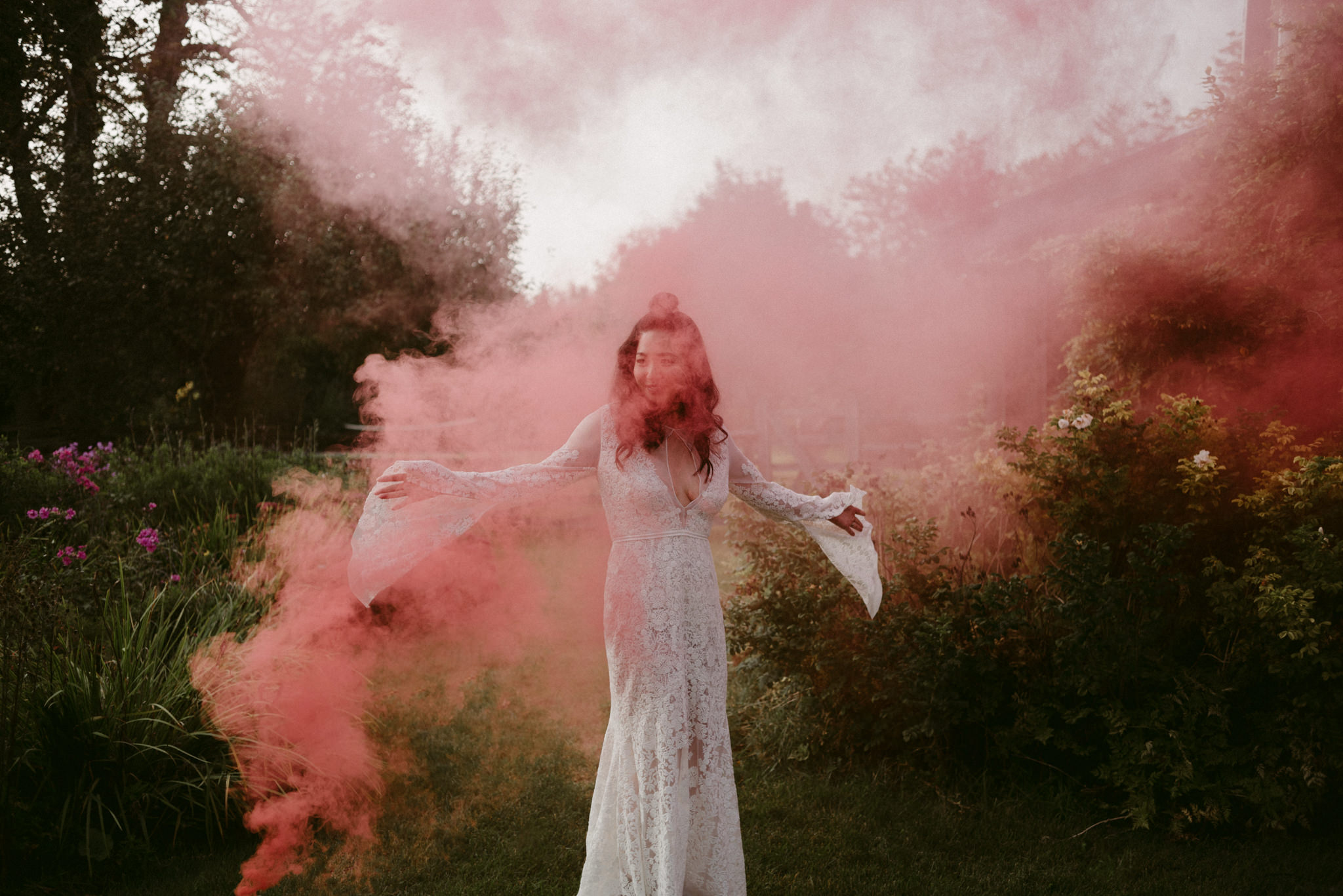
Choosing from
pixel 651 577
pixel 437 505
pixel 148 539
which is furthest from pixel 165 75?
pixel 651 577

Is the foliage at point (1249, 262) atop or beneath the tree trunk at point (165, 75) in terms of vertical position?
beneath

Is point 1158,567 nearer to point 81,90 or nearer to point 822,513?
point 822,513

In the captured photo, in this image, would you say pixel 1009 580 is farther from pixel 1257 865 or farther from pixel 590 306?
pixel 590 306

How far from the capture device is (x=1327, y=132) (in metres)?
4.38

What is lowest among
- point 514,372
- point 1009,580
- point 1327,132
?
point 1009,580

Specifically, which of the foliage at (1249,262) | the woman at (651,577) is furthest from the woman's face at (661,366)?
the foliage at (1249,262)

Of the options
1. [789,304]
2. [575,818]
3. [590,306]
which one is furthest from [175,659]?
[789,304]

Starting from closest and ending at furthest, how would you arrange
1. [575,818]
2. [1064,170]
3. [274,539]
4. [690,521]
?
[690,521], [575,818], [274,539], [1064,170]

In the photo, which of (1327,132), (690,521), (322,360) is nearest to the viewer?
(690,521)

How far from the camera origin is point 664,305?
2916mm

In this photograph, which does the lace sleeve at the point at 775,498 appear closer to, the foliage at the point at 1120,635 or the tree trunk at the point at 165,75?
the foliage at the point at 1120,635

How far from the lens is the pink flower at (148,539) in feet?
15.8

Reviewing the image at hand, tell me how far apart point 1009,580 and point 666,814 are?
213 cm

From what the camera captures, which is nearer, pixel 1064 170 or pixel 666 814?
pixel 666 814
